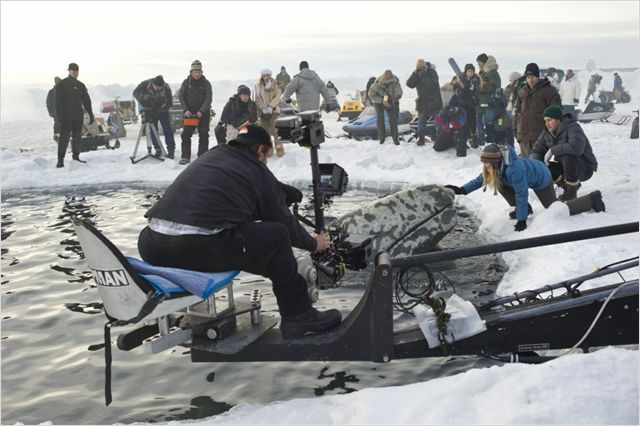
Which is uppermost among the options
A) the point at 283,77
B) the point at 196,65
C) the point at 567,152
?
the point at 283,77

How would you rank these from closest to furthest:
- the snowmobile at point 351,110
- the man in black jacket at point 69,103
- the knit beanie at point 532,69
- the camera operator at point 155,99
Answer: the knit beanie at point 532,69, the man in black jacket at point 69,103, the camera operator at point 155,99, the snowmobile at point 351,110

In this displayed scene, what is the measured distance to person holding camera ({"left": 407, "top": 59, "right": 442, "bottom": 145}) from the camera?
16.3m

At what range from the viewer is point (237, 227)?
13.2ft

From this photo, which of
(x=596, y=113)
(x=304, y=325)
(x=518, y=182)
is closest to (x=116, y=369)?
(x=304, y=325)

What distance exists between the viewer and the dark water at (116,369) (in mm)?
4605

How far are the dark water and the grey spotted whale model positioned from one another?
1.65 ft

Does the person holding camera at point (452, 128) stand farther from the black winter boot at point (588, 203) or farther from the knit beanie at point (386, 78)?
the black winter boot at point (588, 203)

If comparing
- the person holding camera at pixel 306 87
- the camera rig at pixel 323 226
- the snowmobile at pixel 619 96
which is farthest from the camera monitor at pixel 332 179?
the snowmobile at pixel 619 96

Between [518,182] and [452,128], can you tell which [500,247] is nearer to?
[518,182]

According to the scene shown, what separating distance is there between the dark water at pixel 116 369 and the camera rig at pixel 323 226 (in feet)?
2.93

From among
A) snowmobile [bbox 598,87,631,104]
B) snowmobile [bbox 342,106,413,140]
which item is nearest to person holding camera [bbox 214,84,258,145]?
snowmobile [bbox 342,106,413,140]

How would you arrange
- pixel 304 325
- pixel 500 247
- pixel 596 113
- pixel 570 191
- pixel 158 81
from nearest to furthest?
pixel 500 247, pixel 304 325, pixel 570 191, pixel 158 81, pixel 596 113

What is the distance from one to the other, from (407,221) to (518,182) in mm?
1430

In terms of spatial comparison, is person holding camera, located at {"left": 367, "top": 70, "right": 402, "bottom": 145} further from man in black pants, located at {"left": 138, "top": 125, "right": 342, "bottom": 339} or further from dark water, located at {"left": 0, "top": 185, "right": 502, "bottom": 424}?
man in black pants, located at {"left": 138, "top": 125, "right": 342, "bottom": 339}
